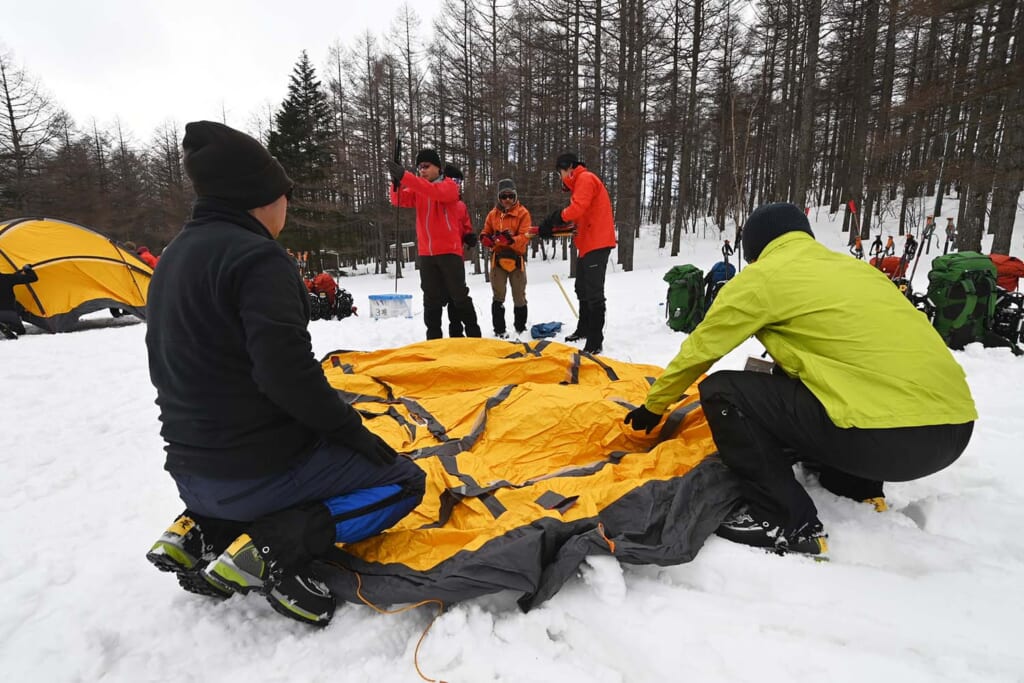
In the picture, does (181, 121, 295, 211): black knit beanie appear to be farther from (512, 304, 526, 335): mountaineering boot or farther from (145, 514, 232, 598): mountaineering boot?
(512, 304, 526, 335): mountaineering boot

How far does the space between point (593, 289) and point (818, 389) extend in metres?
3.17

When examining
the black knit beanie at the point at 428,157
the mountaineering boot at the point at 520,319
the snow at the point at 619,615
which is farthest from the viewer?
the mountaineering boot at the point at 520,319

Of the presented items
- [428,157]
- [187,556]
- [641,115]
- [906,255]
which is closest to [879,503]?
[187,556]

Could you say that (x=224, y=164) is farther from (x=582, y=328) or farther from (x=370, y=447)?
(x=582, y=328)

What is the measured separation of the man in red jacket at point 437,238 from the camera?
183 inches

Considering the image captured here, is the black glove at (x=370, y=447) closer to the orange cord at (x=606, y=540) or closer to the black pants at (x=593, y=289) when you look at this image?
the orange cord at (x=606, y=540)

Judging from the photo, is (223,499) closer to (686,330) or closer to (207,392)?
(207,392)

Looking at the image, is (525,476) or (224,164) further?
(525,476)

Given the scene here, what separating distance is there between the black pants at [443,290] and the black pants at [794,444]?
3.33m

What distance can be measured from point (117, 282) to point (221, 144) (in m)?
7.68

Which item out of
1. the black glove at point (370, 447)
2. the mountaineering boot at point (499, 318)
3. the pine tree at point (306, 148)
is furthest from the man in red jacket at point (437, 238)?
the pine tree at point (306, 148)

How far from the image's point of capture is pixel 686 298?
5414 millimetres

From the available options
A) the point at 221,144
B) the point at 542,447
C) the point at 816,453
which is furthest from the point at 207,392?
the point at 816,453

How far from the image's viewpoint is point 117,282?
732 cm
